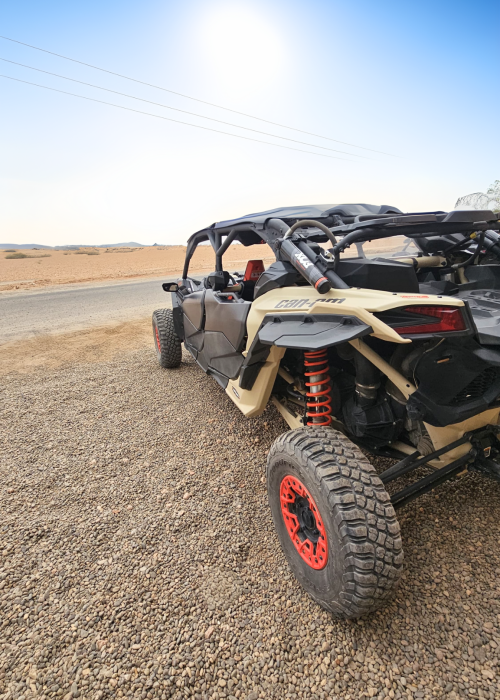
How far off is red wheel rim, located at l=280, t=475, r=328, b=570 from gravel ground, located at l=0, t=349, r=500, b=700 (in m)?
0.25

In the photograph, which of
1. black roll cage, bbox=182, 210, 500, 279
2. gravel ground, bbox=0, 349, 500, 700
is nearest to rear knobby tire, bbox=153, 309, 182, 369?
gravel ground, bbox=0, 349, 500, 700

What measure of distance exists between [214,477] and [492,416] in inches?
71.9

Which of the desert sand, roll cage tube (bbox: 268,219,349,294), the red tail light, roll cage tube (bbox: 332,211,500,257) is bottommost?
the desert sand

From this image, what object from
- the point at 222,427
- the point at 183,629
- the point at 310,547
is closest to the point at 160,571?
the point at 183,629

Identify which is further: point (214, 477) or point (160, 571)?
point (214, 477)

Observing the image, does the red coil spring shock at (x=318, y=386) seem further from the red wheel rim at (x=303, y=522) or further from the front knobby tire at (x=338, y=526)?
the red wheel rim at (x=303, y=522)

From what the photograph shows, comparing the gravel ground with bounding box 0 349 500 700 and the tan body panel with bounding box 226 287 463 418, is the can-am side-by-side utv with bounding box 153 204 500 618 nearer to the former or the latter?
the tan body panel with bounding box 226 287 463 418

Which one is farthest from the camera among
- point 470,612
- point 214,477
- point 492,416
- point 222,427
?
point 222,427

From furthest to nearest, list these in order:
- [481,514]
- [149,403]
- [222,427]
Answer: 1. [149,403]
2. [222,427]
3. [481,514]

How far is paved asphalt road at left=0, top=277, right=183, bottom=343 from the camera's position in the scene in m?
9.09

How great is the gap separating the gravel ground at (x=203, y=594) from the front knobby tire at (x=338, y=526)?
22 centimetres

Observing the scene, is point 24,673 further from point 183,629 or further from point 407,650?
point 407,650

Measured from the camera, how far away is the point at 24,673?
1.61 metres

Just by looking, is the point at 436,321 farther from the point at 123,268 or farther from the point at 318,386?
the point at 123,268
